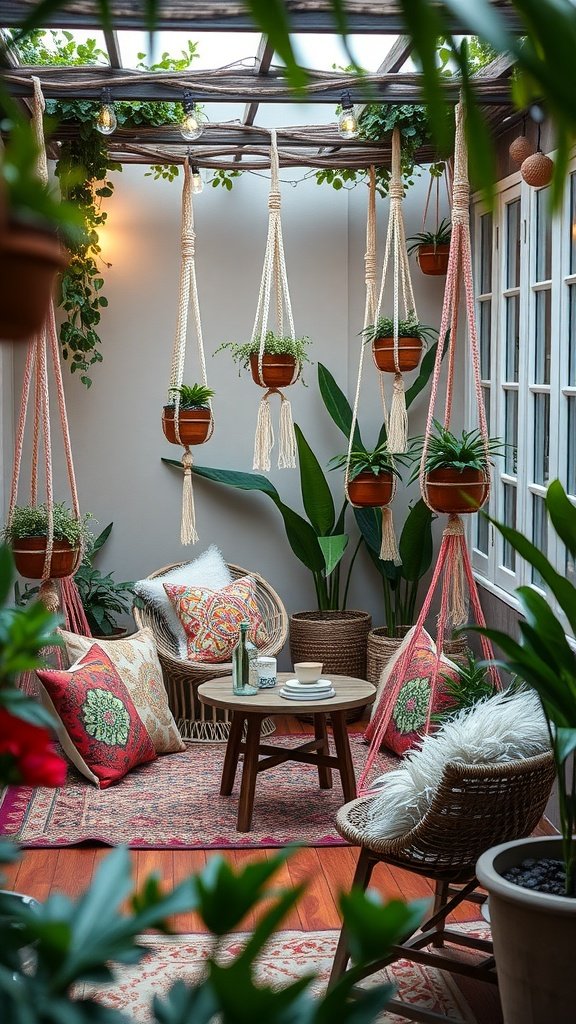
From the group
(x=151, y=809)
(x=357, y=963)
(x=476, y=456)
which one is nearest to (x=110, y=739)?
(x=151, y=809)

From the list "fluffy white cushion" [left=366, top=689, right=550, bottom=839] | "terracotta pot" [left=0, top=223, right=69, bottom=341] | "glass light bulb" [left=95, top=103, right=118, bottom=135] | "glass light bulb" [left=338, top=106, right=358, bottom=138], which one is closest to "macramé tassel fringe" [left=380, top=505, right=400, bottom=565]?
"glass light bulb" [left=338, top=106, right=358, bottom=138]

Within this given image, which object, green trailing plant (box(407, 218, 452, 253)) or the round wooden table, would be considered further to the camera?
green trailing plant (box(407, 218, 452, 253))

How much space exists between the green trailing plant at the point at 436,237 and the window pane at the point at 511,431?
1.14 meters

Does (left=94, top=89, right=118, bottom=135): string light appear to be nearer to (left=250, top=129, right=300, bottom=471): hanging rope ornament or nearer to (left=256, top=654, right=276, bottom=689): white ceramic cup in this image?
(left=250, top=129, right=300, bottom=471): hanging rope ornament

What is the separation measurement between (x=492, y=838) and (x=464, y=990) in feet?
1.76

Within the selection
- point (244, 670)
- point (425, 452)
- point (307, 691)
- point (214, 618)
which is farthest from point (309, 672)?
point (214, 618)

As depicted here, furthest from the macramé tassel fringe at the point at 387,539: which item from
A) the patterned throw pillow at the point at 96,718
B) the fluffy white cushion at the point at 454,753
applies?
the fluffy white cushion at the point at 454,753

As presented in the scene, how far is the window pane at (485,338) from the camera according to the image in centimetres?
578

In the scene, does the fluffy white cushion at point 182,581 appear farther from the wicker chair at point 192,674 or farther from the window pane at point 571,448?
the window pane at point 571,448

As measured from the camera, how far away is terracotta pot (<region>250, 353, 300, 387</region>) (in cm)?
529

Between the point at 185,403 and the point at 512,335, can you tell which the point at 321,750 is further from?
the point at 512,335

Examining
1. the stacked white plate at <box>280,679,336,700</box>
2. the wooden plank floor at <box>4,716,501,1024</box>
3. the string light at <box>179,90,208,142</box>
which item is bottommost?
the wooden plank floor at <box>4,716,501,1024</box>

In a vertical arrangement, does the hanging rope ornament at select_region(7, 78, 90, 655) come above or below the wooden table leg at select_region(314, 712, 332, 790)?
above

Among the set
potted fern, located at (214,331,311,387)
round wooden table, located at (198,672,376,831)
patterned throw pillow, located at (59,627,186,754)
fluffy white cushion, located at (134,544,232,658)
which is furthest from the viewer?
fluffy white cushion, located at (134,544,232,658)
